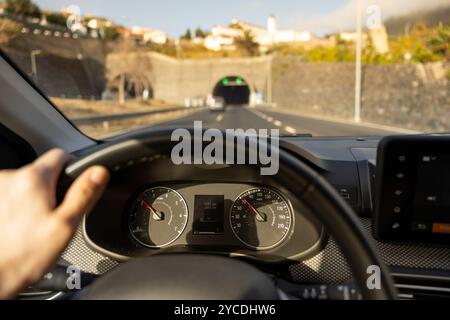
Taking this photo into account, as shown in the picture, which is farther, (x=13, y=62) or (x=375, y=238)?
(x=13, y=62)

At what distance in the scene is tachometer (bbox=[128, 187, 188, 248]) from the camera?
2.44 meters

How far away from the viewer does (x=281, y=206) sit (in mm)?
2445

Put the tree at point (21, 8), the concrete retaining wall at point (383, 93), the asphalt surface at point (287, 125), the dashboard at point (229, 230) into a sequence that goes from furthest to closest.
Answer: the concrete retaining wall at point (383, 93) < the tree at point (21, 8) < the asphalt surface at point (287, 125) < the dashboard at point (229, 230)

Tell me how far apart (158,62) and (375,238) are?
65.8 m

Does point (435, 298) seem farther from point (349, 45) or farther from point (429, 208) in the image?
point (349, 45)

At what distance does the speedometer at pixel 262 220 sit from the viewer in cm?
243

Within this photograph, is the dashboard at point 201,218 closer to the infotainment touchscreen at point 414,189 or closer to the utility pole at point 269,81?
the infotainment touchscreen at point 414,189

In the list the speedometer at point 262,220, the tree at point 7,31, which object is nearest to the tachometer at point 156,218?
the speedometer at point 262,220

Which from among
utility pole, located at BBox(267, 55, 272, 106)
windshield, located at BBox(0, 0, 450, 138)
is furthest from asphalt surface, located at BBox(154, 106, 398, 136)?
utility pole, located at BBox(267, 55, 272, 106)

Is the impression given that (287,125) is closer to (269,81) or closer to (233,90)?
(269,81)

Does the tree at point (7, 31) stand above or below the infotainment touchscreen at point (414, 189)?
above

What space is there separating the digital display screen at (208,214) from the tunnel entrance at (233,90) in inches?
2653

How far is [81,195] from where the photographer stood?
1090mm
